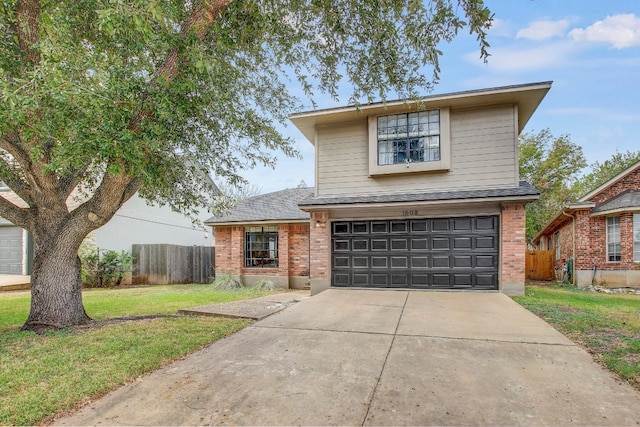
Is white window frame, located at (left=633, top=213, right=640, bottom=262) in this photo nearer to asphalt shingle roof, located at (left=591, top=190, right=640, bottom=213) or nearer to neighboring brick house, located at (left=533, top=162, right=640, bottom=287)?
neighboring brick house, located at (left=533, top=162, right=640, bottom=287)

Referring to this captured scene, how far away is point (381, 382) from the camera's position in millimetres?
3643

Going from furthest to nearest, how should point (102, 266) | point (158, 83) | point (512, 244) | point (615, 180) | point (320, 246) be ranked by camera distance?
point (102, 266) → point (615, 180) → point (320, 246) → point (512, 244) → point (158, 83)

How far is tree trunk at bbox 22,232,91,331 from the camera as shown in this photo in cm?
578

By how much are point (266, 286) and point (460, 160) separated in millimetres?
7703

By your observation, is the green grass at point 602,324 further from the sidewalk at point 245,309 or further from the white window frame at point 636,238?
the sidewalk at point 245,309

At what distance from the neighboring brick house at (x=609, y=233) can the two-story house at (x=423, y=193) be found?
197 inches

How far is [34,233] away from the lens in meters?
6.02

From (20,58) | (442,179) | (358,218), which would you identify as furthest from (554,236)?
(20,58)

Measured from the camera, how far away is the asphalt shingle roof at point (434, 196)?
9.01m

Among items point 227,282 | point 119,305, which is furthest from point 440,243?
point 119,305

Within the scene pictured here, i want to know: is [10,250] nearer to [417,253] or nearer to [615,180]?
[417,253]

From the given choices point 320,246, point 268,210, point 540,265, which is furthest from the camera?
point 540,265

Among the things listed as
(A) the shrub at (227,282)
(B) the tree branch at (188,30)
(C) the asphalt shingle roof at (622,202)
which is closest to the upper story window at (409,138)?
(B) the tree branch at (188,30)

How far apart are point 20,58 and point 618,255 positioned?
16961 millimetres
